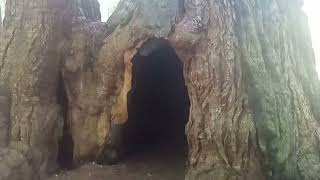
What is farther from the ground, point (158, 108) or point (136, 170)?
point (158, 108)

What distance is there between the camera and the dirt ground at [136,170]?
5465mm

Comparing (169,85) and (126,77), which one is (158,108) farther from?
(126,77)

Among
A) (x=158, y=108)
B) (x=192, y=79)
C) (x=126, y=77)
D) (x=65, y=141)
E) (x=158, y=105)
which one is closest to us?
(x=192, y=79)

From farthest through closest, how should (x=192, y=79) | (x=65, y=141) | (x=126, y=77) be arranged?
1. (x=65, y=141)
2. (x=126, y=77)
3. (x=192, y=79)

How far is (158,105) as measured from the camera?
8.05 metres

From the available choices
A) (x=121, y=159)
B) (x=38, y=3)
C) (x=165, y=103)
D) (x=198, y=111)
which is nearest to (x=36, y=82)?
(x=38, y=3)

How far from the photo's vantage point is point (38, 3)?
18.4 feet

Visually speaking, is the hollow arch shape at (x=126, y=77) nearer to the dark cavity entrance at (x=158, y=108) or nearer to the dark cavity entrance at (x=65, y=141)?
the dark cavity entrance at (x=158, y=108)

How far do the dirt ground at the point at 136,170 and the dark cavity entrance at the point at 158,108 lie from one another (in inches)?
2.1

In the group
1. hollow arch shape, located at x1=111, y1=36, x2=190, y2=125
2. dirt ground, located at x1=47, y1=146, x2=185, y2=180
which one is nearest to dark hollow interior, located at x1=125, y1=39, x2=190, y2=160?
dirt ground, located at x1=47, y1=146, x2=185, y2=180

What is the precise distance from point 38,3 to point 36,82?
1.00 metres

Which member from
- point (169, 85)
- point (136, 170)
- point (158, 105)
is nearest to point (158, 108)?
point (158, 105)

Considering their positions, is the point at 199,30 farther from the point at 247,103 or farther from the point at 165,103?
the point at 165,103

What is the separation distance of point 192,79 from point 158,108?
3.22 metres
